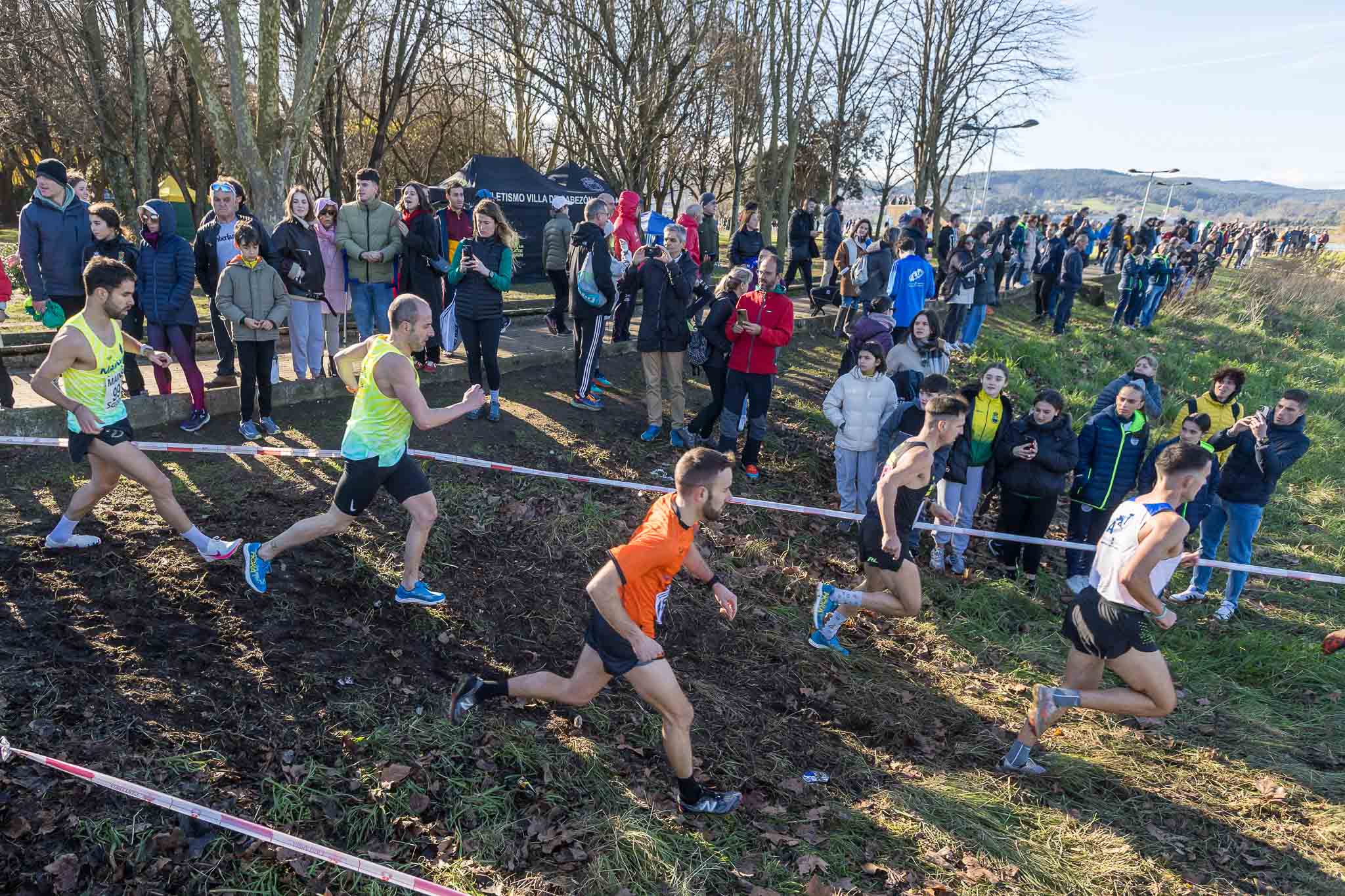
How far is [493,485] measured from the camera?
297 inches

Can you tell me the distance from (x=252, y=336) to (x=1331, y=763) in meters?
8.65

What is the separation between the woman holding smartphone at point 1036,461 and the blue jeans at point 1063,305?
1198 cm

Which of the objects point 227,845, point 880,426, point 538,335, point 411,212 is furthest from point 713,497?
point 538,335

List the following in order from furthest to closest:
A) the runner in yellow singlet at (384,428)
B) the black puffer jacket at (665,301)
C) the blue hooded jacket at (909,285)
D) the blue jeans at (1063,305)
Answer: the blue jeans at (1063,305) → the blue hooded jacket at (909,285) → the black puffer jacket at (665,301) → the runner in yellow singlet at (384,428)

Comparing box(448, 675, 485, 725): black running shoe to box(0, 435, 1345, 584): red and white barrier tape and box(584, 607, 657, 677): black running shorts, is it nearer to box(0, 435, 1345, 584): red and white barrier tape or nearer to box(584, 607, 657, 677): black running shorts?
box(584, 607, 657, 677): black running shorts

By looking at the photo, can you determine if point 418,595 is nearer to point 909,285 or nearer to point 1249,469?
point 1249,469

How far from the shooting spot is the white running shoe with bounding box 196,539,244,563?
17.7ft

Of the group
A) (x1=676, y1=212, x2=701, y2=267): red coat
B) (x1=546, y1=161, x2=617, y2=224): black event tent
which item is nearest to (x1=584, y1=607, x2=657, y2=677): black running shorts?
(x1=676, y1=212, x2=701, y2=267): red coat

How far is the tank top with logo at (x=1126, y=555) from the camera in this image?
456 centimetres

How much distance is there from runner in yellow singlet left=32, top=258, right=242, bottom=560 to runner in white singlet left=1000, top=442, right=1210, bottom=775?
17.7 feet

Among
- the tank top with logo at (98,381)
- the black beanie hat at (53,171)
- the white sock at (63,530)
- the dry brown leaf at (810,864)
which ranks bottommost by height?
the dry brown leaf at (810,864)

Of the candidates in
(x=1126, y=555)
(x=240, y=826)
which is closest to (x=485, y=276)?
(x=240, y=826)

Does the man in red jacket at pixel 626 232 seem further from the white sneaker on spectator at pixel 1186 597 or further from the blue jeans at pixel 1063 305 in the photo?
the blue jeans at pixel 1063 305

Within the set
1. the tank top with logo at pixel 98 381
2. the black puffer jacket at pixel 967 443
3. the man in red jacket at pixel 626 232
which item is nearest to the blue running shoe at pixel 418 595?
the tank top with logo at pixel 98 381
